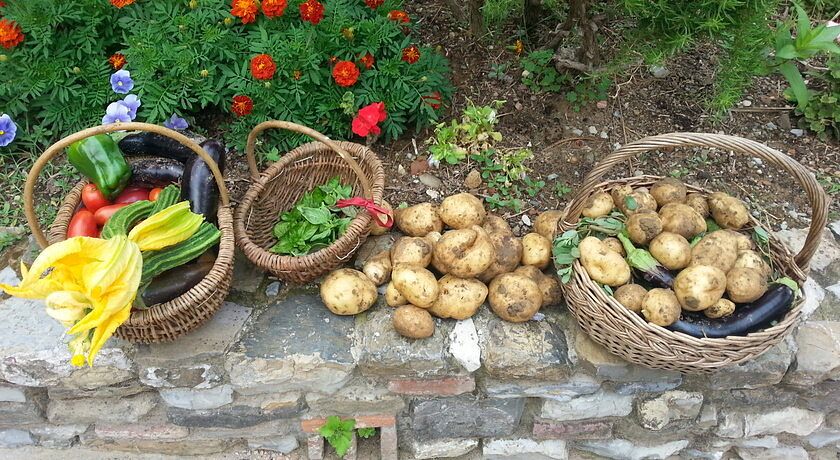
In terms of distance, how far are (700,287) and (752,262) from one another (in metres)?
0.28

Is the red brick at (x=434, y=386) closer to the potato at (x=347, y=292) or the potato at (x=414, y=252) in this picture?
the potato at (x=347, y=292)

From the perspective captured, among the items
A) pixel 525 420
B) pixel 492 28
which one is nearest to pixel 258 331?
pixel 525 420

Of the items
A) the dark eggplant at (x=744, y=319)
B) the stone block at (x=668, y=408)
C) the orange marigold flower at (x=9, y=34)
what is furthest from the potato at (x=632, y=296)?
the orange marigold flower at (x=9, y=34)

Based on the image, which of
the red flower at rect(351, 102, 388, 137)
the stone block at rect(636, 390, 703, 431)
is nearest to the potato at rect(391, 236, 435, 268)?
the red flower at rect(351, 102, 388, 137)

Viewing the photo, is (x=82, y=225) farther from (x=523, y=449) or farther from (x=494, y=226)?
(x=523, y=449)

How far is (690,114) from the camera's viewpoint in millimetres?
3297

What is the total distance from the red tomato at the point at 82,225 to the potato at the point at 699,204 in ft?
7.27

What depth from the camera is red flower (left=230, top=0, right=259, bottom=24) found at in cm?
267

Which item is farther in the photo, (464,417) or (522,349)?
(464,417)

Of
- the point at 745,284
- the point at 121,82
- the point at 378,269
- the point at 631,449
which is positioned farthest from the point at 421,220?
the point at 121,82

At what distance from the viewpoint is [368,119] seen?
2719 mm

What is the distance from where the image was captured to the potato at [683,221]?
2270 mm

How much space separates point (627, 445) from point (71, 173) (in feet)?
9.30

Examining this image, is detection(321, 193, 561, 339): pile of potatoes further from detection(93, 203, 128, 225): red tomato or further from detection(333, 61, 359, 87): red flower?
detection(93, 203, 128, 225): red tomato
